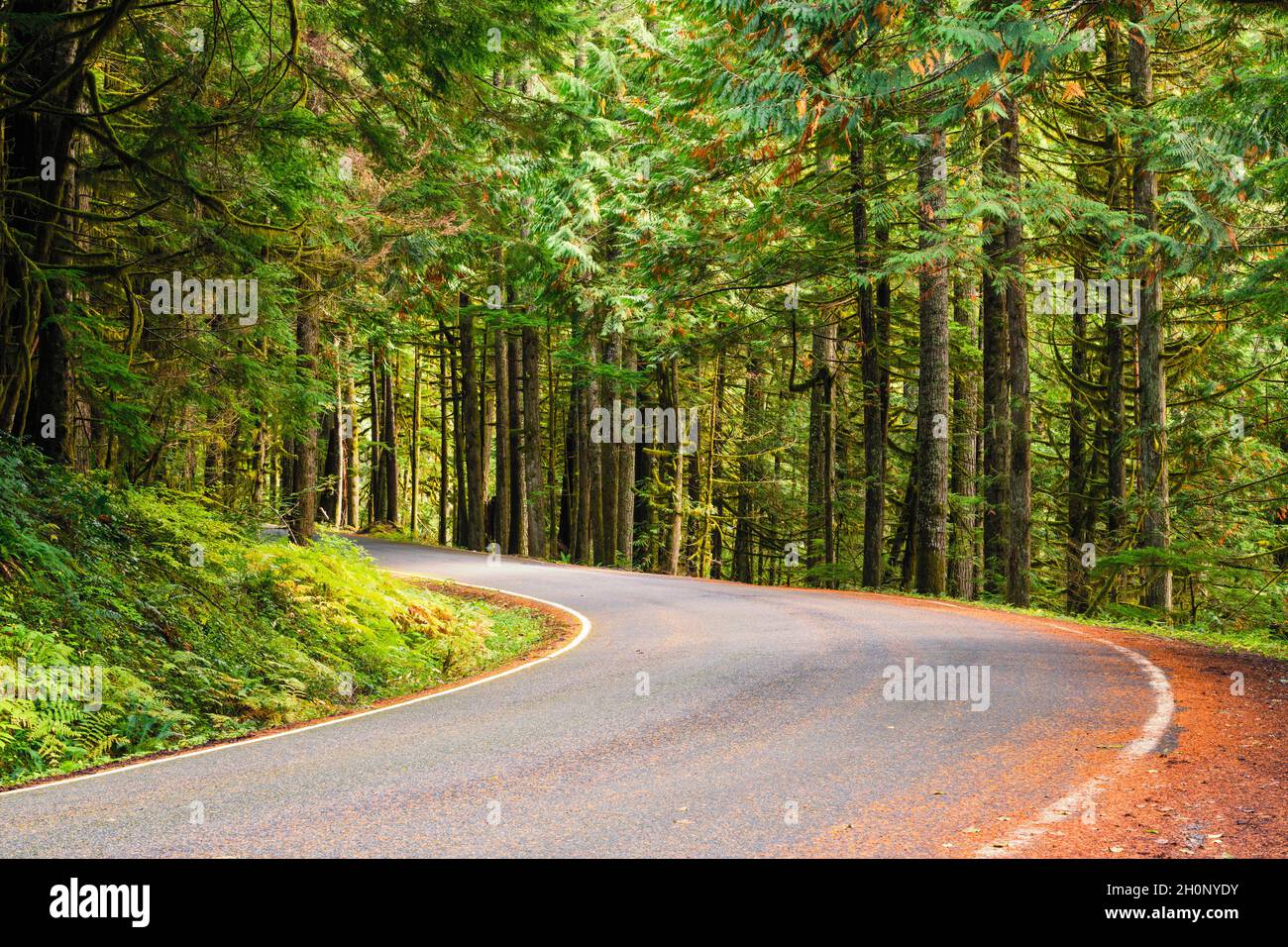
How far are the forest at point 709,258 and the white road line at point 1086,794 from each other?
5910 millimetres

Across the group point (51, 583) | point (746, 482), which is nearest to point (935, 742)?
point (51, 583)

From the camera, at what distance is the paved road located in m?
5.18

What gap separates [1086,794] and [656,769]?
287 cm

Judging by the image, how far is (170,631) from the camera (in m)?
10.3

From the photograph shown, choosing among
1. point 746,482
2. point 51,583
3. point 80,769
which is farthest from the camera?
point 746,482

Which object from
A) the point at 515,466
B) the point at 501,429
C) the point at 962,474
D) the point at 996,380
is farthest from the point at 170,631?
the point at 515,466

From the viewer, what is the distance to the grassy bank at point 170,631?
8.13m

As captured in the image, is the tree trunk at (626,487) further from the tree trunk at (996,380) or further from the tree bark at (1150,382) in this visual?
the tree bark at (1150,382)

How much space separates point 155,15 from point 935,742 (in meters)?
12.0

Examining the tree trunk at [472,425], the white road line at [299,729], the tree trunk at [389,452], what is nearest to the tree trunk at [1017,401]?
the white road line at [299,729]

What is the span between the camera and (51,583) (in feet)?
31.3

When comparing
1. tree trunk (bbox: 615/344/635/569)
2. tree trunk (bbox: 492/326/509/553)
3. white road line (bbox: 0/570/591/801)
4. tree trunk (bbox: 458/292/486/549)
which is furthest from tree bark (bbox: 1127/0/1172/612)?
tree trunk (bbox: 458/292/486/549)

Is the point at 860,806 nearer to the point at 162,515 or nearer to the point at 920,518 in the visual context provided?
the point at 162,515

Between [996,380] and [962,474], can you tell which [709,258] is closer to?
[996,380]
